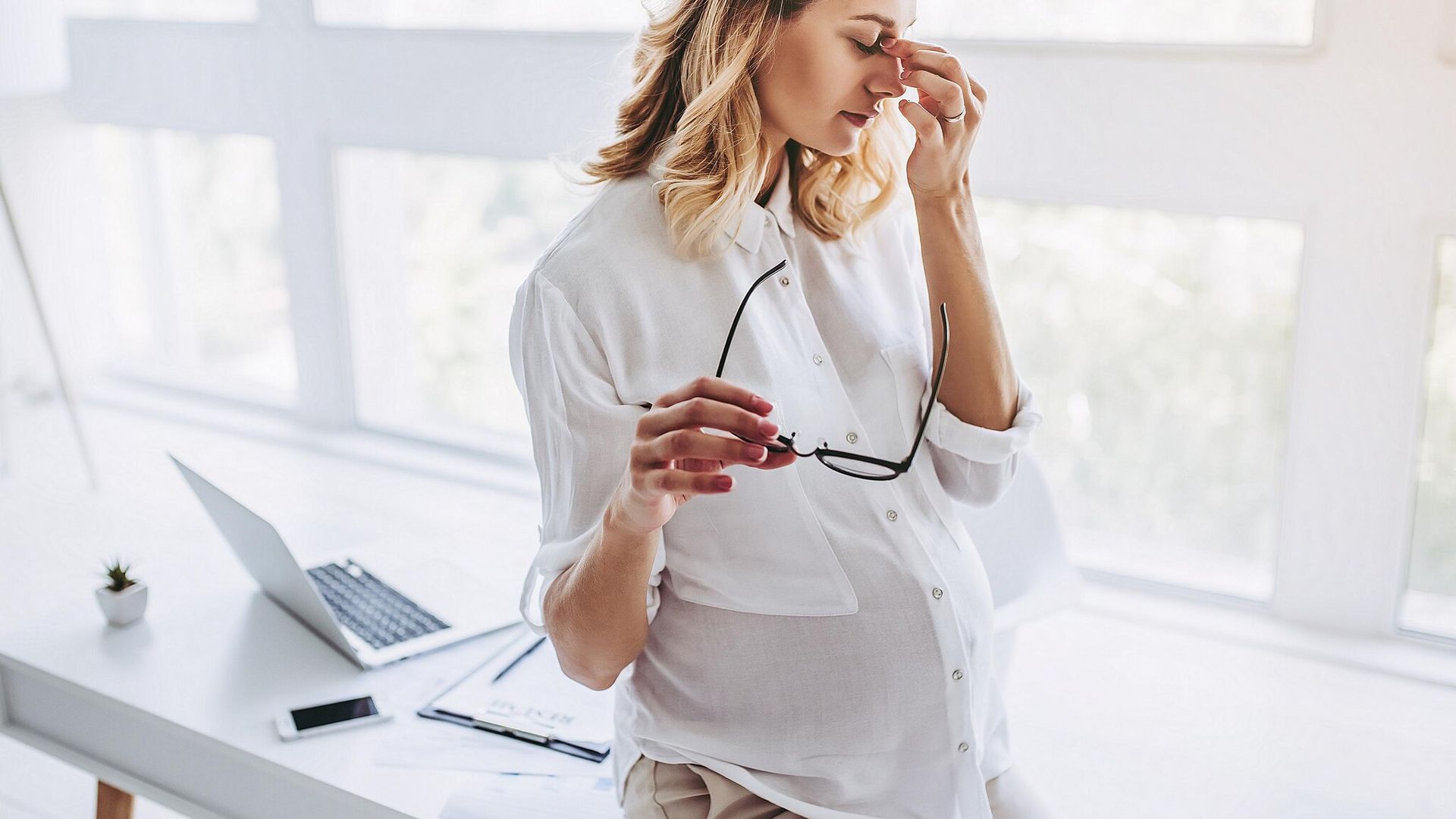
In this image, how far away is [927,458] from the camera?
145 cm

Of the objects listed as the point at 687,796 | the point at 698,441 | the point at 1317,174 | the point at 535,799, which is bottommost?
the point at 535,799

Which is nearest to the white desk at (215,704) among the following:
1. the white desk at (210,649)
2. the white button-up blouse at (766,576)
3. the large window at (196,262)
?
the white desk at (210,649)

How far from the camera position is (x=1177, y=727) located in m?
1.86

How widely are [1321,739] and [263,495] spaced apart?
6.62ft

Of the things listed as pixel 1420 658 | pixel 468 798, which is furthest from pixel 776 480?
pixel 1420 658

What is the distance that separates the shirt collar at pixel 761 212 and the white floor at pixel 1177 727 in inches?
31.9

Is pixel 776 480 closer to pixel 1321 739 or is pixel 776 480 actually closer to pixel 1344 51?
pixel 1321 739

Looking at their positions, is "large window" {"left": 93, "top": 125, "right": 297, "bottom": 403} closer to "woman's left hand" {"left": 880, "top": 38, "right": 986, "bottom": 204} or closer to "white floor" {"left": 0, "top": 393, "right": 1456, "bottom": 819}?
"white floor" {"left": 0, "top": 393, "right": 1456, "bottom": 819}

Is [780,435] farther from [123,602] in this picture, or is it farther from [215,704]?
Answer: [123,602]

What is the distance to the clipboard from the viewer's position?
66.4 inches

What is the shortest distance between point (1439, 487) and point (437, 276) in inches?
82.1

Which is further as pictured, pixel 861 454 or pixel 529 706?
pixel 529 706

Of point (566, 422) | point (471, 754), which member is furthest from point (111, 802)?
point (566, 422)

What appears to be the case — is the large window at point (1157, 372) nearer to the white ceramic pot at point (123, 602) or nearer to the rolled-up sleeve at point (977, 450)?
the rolled-up sleeve at point (977, 450)
